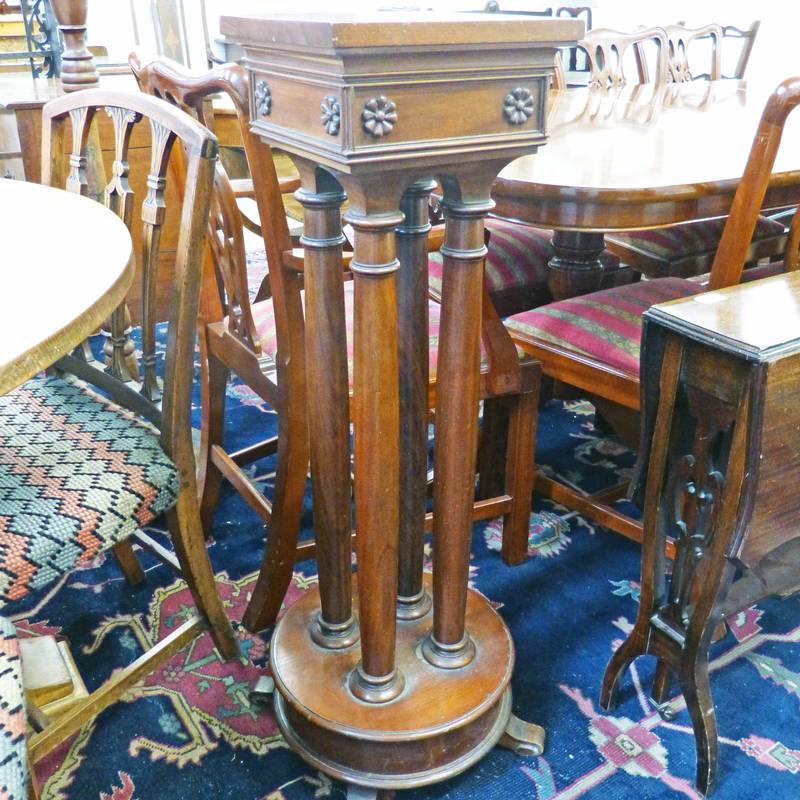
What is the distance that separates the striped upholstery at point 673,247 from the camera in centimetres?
220

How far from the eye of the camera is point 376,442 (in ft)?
3.11

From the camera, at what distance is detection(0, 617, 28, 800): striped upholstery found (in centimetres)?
62

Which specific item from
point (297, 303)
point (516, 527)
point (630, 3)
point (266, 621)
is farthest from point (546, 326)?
point (630, 3)

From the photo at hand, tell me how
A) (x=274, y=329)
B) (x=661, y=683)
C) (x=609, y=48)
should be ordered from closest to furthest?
1. (x=661, y=683)
2. (x=274, y=329)
3. (x=609, y=48)

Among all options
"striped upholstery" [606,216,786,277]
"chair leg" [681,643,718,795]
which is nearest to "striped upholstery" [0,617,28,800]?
"chair leg" [681,643,718,795]

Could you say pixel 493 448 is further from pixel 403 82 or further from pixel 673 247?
pixel 403 82

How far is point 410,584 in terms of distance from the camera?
129 centimetres

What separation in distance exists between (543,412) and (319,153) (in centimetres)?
170

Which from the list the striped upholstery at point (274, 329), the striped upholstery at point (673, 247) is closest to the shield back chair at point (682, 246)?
the striped upholstery at point (673, 247)

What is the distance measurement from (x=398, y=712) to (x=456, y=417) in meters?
0.46

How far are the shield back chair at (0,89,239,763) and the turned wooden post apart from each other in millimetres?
878

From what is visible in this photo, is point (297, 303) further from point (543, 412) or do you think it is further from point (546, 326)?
point (543, 412)

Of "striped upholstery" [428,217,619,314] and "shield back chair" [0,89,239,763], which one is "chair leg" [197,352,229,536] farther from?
"striped upholstery" [428,217,619,314]

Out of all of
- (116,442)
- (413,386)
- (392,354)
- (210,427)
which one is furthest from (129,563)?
(392,354)
